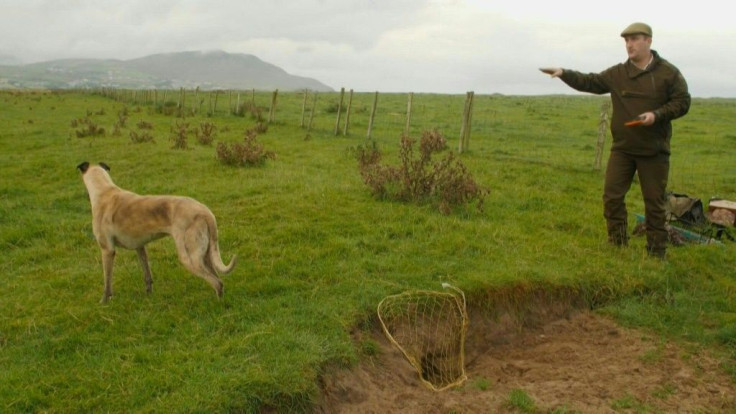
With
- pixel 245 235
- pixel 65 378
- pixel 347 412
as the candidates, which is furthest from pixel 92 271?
pixel 347 412

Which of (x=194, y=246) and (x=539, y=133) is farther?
(x=539, y=133)

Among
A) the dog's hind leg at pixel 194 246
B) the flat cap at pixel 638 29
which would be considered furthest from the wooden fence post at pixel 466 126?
the dog's hind leg at pixel 194 246

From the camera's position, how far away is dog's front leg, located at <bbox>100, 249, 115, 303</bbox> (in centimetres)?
585

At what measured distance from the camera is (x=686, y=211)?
9.38 meters

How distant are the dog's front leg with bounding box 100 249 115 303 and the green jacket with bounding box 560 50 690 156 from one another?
19.5ft

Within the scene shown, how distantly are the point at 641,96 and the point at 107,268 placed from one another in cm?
653

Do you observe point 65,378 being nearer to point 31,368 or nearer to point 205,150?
point 31,368

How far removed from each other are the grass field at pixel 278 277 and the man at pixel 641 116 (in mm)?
592

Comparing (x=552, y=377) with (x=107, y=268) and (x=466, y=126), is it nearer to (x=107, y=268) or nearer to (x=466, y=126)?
(x=107, y=268)

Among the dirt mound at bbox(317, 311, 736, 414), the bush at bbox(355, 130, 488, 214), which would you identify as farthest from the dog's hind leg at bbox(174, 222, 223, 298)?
the bush at bbox(355, 130, 488, 214)

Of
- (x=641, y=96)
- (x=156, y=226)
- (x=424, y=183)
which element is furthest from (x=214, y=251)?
(x=641, y=96)

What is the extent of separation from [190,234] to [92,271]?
223 centimetres

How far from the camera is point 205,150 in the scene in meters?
15.1

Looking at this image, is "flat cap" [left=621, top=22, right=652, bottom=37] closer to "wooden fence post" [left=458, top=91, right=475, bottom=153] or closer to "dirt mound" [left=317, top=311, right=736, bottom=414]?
"dirt mound" [left=317, top=311, right=736, bottom=414]
